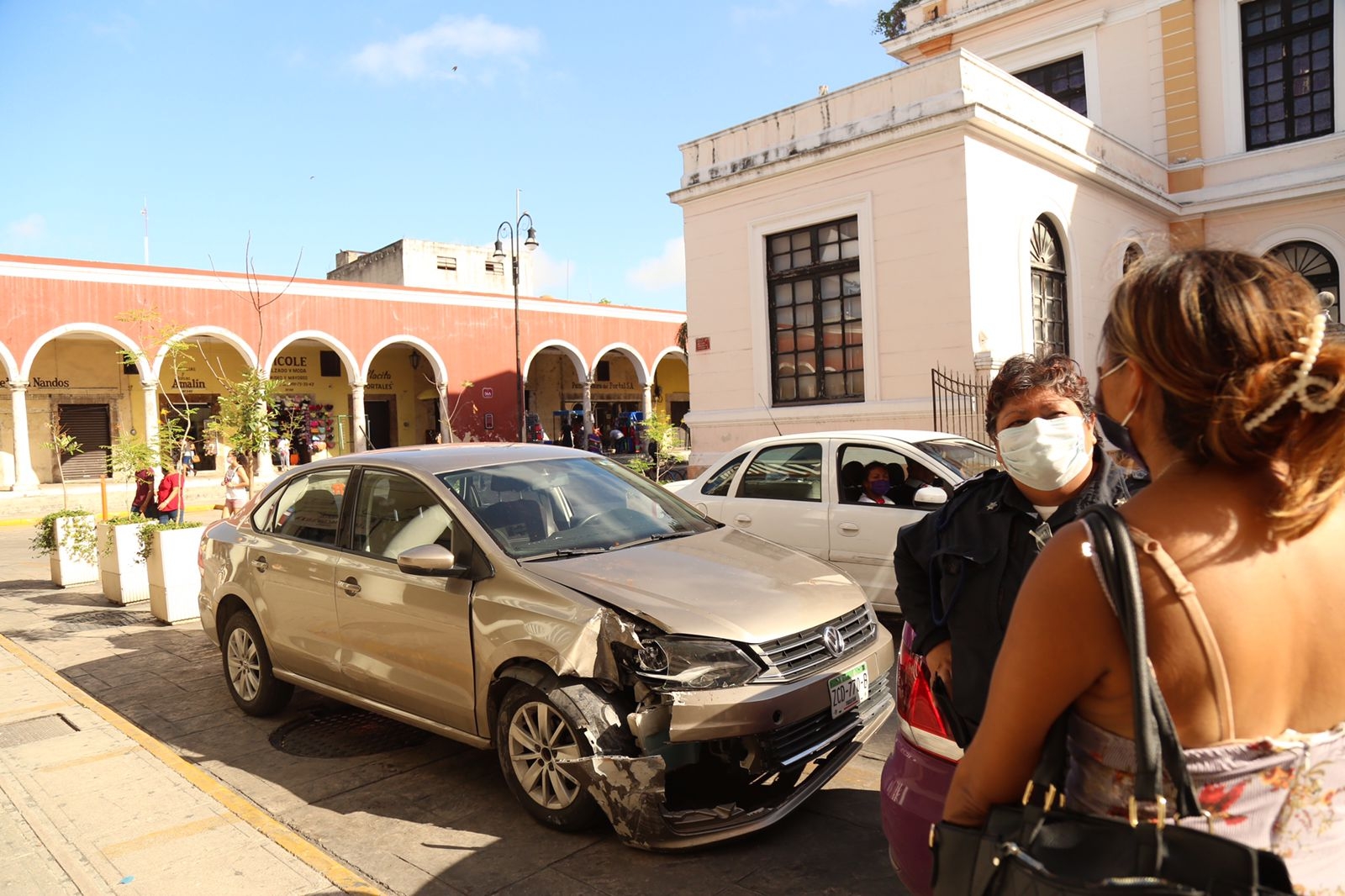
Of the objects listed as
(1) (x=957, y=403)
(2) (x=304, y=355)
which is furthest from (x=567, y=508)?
(2) (x=304, y=355)

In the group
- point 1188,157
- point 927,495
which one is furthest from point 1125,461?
point 1188,157

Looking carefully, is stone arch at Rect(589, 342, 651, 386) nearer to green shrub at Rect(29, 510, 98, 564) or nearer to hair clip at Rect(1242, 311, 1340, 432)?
green shrub at Rect(29, 510, 98, 564)

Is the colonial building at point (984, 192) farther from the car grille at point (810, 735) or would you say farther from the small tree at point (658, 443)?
the car grille at point (810, 735)

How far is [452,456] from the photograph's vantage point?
5.19 metres

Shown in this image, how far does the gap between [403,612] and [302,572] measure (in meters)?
1.05

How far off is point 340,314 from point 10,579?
17130 millimetres

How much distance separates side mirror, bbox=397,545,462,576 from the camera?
4242mm

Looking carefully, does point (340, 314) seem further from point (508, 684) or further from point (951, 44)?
point (508, 684)

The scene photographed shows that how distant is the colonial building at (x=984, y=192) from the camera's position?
1277cm

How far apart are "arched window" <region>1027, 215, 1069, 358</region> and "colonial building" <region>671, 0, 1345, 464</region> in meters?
0.04

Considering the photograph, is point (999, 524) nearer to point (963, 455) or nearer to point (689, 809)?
point (689, 809)

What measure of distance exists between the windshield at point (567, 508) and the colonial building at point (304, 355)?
1709 centimetres

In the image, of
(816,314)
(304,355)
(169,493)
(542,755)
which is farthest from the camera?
(304,355)

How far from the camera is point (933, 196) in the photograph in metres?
12.7
